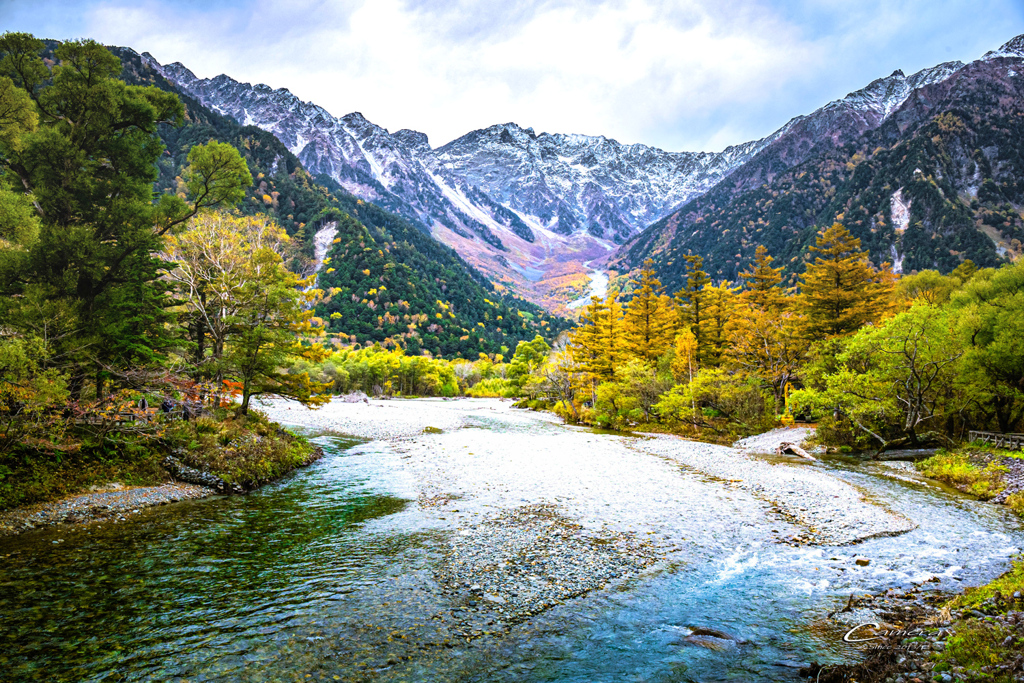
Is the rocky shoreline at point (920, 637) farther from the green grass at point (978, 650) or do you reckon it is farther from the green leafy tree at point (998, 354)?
the green leafy tree at point (998, 354)

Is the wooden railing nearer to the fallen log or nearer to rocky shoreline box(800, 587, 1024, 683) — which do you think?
the fallen log

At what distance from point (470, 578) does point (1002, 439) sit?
2613cm

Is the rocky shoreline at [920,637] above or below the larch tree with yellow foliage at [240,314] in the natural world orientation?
below

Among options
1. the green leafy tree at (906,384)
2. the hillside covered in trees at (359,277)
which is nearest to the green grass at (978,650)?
the green leafy tree at (906,384)

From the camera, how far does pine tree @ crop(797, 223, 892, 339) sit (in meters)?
38.6

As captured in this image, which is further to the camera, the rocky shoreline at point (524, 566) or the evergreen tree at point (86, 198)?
the evergreen tree at point (86, 198)

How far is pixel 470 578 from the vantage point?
32.4ft

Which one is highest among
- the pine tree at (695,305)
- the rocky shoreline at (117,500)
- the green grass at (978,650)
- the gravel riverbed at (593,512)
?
the pine tree at (695,305)

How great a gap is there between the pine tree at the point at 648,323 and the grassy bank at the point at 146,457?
1370 inches

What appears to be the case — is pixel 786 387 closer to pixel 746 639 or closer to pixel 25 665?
pixel 746 639

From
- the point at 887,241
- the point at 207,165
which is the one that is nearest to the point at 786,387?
the point at 207,165

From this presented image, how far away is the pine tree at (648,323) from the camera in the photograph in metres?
47.1

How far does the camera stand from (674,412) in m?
38.8

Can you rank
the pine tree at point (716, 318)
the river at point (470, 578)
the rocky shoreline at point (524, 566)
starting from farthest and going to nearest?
the pine tree at point (716, 318), the rocky shoreline at point (524, 566), the river at point (470, 578)
